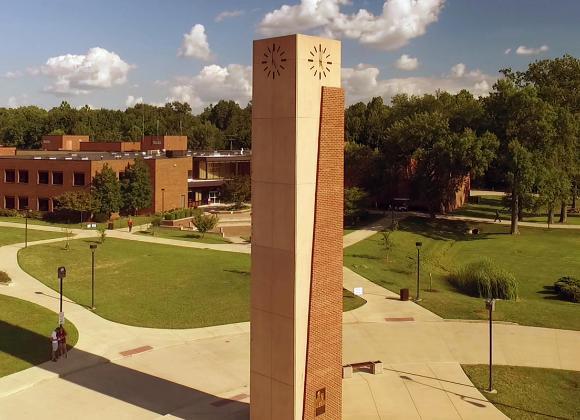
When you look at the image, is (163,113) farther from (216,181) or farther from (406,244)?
(406,244)

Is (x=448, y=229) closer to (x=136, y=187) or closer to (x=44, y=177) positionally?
(x=136, y=187)

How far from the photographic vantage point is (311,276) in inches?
647

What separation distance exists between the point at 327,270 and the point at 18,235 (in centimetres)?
3877

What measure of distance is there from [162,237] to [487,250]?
2873cm

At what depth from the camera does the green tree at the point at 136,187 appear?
60.9 meters

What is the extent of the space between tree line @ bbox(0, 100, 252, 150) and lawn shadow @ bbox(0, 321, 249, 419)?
108 m

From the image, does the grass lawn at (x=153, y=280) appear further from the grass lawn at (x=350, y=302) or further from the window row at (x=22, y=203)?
the window row at (x=22, y=203)

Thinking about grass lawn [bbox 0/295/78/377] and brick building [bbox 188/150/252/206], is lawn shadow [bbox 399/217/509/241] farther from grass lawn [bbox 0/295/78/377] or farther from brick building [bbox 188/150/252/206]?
grass lawn [bbox 0/295/78/377]

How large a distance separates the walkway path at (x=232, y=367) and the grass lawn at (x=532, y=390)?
0.55 meters

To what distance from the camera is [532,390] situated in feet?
69.0

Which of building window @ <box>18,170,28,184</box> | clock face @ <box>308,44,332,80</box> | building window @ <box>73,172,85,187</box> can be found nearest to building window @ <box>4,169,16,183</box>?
building window @ <box>18,170,28,184</box>

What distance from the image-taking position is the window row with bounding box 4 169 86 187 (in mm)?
60466

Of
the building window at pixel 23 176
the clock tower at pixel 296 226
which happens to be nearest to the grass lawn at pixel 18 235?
the building window at pixel 23 176

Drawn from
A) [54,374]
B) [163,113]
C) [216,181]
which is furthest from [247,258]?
[163,113]
